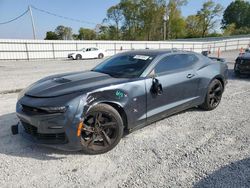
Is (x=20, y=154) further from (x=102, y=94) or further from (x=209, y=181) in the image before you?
(x=209, y=181)

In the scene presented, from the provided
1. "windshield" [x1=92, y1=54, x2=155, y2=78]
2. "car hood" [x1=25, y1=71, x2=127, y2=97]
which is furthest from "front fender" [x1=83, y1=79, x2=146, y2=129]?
"windshield" [x1=92, y1=54, x2=155, y2=78]

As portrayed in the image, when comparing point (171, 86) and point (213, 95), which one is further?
point (213, 95)

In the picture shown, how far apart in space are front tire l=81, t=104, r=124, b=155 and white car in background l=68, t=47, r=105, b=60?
2028 cm

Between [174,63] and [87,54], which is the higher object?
[174,63]

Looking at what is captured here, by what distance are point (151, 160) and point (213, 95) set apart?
268 centimetres

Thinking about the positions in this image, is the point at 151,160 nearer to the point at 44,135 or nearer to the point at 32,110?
the point at 44,135

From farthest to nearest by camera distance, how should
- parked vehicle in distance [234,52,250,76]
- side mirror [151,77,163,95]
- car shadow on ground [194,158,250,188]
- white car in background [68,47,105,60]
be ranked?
white car in background [68,47,105,60]
parked vehicle in distance [234,52,250,76]
side mirror [151,77,163,95]
car shadow on ground [194,158,250,188]

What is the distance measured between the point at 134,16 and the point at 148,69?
64190 millimetres

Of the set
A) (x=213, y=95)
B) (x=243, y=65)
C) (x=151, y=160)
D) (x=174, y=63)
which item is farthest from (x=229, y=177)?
(x=243, y=65)

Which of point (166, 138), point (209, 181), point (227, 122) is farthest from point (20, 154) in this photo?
point (227, 122)

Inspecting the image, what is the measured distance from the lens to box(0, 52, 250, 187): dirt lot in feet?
8.21

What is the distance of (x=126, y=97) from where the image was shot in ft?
10.6

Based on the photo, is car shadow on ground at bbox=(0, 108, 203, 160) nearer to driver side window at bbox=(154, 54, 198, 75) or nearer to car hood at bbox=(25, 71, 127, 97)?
car hood at bbox=(25, 71, 127, 97)

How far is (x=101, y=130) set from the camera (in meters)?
3.06
